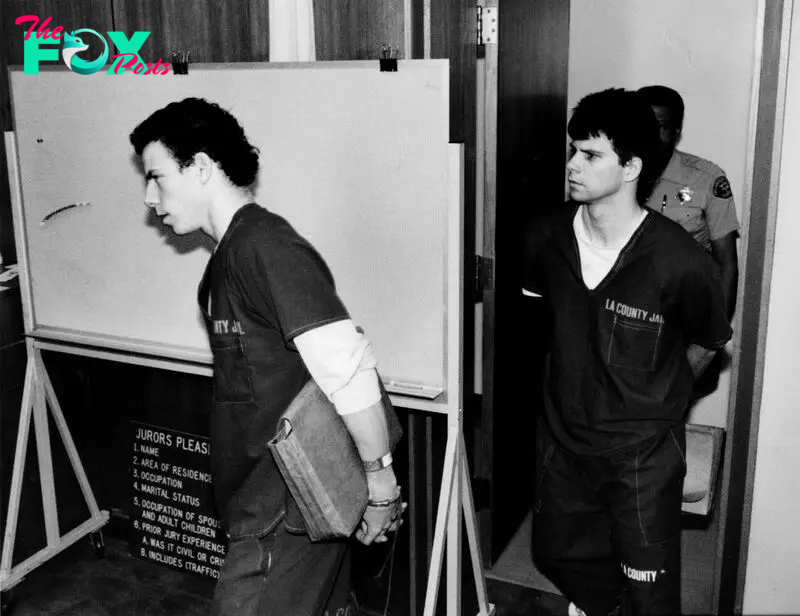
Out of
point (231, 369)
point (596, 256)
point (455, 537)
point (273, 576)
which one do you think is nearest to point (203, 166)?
point (231, 369)

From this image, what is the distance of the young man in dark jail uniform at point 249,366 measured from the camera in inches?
64.6

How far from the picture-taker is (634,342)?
203 cm

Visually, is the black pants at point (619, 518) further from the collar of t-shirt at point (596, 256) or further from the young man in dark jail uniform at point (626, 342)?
the collar of t-shirt at point (596, 256)

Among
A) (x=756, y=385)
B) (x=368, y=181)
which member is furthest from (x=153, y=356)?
(x=756, y=385)

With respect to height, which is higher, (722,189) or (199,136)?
(199,136)

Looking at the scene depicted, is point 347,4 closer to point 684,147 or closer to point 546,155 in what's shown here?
point 546,155

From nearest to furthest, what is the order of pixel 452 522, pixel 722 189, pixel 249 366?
1. pixel 249 366
2. pixel 452 522
3. pixel 722 189

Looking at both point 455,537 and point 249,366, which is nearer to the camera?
point 249,366

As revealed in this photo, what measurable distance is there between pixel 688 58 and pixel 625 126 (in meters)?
1.15

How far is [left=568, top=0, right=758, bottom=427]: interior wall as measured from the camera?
2.97 meters

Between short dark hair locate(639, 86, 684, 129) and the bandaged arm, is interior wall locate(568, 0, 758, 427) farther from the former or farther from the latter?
the bandaged arm

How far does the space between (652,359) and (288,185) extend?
38.4 inches

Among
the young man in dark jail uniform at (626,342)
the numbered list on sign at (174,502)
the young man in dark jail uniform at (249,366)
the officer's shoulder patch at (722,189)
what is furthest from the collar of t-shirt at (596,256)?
the numbered list on sign at (174,502)

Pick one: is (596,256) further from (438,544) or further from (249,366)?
(249,366)
